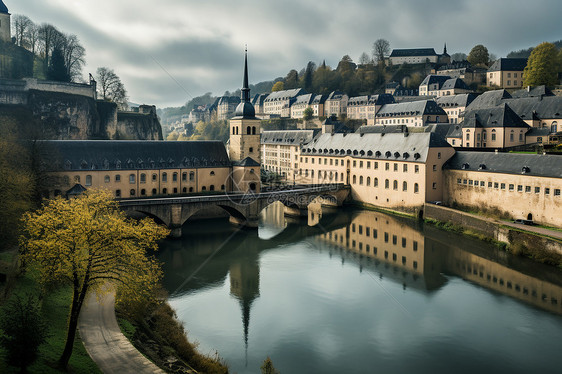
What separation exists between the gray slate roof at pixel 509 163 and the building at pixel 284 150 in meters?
25.6

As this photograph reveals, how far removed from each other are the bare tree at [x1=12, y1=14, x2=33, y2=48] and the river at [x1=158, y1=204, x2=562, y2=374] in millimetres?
41567

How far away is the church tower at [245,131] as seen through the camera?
148 ft

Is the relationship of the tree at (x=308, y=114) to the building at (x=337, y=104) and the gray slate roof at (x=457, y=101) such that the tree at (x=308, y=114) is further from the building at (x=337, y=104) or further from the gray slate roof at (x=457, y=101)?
the gray slate roof at (x=457, y=101)

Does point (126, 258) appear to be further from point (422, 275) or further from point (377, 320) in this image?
point (422, 275)

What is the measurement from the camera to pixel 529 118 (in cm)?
5059

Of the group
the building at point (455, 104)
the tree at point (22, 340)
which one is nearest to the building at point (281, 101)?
the building at point (455, 104)

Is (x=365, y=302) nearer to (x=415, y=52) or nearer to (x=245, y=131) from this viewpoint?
(x=245, y=131)

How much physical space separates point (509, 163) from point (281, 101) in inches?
2873

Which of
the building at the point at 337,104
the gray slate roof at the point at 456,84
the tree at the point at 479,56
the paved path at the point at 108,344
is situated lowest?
the paved path at the point at 108,344

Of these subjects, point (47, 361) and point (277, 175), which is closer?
point (47, 361)

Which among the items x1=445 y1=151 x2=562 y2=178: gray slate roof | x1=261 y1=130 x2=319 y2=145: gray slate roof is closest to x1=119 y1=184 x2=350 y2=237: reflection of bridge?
x1=445 y1=151 x2=562 y2=178: gray slate roof

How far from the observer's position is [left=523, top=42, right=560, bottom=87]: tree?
7019 centimetres

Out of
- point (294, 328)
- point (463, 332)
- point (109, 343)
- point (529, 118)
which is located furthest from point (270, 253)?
point (529, 118)

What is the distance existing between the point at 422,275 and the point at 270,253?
416 inches
